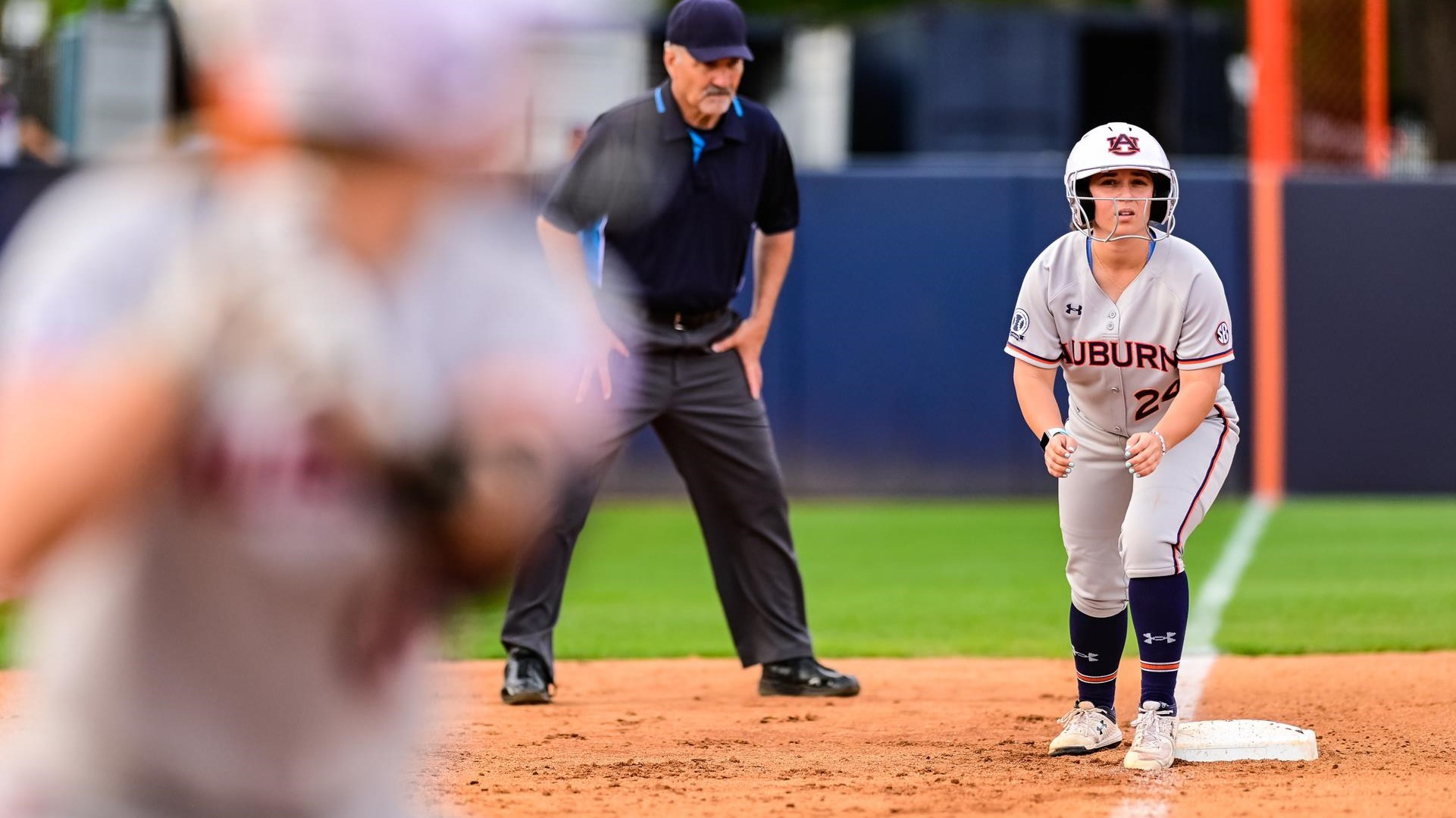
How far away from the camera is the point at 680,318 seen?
717 centimetres

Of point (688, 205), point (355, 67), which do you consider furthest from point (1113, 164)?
point (355, 67)

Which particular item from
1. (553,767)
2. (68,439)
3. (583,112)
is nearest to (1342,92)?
(553,767)

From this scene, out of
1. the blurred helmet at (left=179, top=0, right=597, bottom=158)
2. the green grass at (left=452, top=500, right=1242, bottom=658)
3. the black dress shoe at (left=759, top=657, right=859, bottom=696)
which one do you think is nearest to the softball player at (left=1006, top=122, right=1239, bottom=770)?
the black dress shoe at (left=759, top=657, right=859, bottom=696)

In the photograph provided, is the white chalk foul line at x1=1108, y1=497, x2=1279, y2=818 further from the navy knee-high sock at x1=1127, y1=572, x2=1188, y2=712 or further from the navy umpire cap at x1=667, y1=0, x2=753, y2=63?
the navy umpire cap at x1=667, y1=0, x2=753, y2=63

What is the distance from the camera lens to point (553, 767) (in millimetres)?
5777

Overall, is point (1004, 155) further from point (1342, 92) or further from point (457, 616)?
point (457, 616)

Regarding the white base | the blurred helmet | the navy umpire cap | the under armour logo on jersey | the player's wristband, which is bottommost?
the white base

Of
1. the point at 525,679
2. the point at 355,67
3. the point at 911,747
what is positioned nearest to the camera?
the point at 355,67

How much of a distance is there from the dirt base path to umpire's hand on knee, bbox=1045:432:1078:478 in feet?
2.80

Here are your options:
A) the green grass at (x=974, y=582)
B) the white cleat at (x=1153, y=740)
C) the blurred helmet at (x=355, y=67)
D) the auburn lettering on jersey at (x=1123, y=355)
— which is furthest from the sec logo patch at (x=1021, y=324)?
the blurred helmet at (x=355, y=67)

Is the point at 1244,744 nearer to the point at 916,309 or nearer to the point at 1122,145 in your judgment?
the point at 1122,145

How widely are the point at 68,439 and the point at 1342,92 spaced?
17.0 meters

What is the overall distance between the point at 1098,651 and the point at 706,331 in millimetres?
2016

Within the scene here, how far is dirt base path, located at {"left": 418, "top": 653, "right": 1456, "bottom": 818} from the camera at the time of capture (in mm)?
5129
